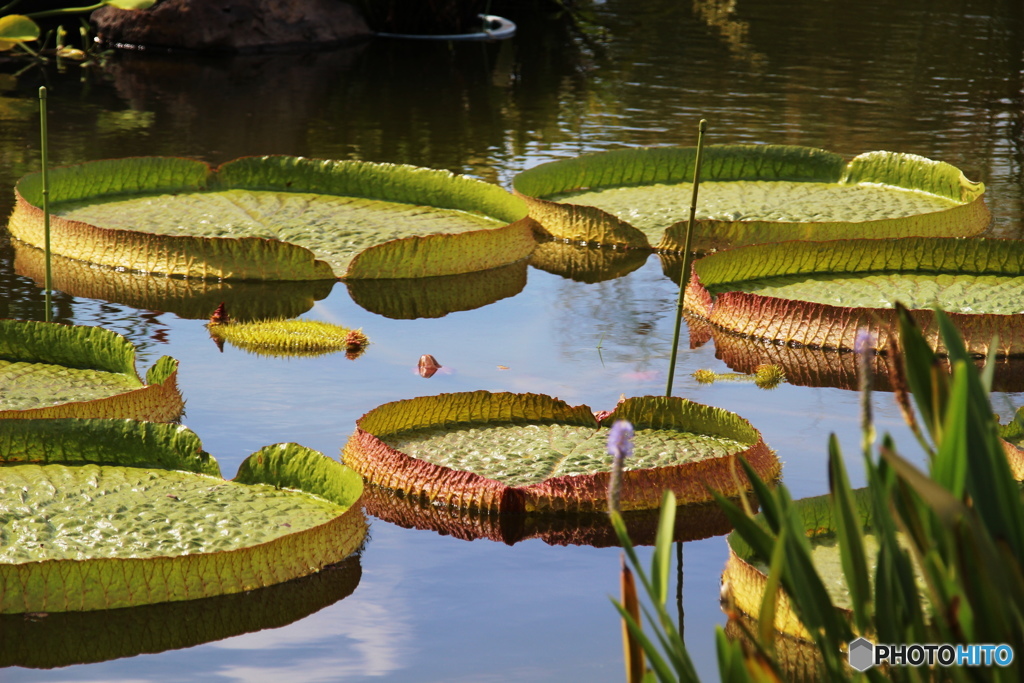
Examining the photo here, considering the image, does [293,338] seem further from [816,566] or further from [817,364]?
[816,566]

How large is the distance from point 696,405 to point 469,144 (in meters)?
3.55

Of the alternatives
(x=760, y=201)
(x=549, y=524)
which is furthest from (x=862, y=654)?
(x=760, y=201)

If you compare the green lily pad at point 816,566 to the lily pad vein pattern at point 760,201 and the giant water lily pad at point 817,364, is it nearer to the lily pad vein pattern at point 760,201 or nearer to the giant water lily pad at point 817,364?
the giant water lily pad at point 817,364

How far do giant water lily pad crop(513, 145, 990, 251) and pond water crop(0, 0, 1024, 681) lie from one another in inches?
8.4

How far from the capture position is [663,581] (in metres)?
1.09

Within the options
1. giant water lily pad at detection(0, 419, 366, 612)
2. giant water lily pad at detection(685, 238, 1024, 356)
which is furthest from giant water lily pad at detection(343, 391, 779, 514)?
giant water lily pad at detection(685, 238, 1024, 356)

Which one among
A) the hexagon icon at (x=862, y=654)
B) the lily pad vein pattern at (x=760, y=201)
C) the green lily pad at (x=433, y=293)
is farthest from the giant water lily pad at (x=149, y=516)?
the lily pad vein pattern at (x=760, y=201)

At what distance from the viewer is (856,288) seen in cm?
376

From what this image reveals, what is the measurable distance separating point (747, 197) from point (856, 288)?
120 cm

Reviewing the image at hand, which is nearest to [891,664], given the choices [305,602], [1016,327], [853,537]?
[853,537]

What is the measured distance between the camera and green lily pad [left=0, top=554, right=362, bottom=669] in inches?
77.3

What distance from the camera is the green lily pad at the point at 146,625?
77.3 inches

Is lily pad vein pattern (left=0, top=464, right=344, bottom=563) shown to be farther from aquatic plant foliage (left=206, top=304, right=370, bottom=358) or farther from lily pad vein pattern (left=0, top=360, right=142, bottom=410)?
aquatic plant foliage (left=206, top=304, right=370, bottom=358)

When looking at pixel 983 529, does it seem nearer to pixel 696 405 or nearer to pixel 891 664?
pixel 891 664
